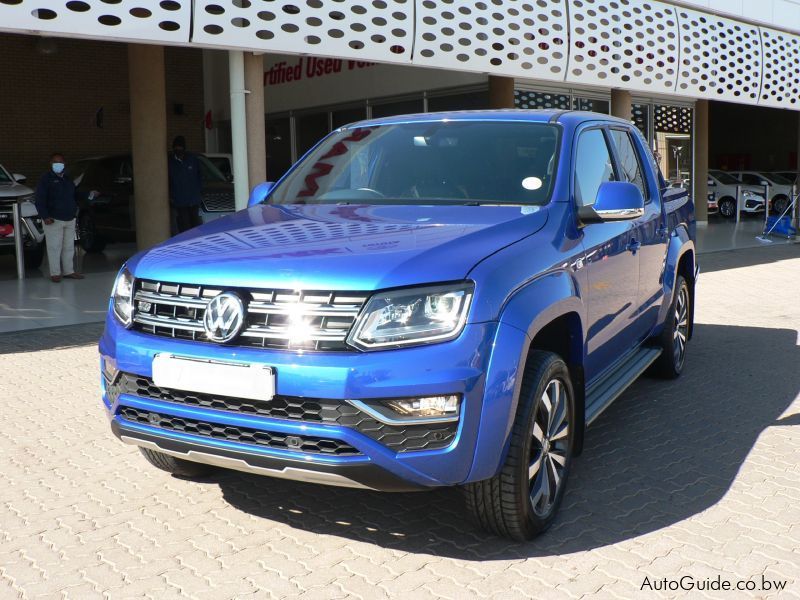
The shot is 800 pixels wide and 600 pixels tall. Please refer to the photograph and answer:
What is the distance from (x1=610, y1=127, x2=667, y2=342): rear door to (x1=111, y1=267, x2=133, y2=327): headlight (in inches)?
107

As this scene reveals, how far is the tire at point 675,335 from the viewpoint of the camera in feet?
20.1

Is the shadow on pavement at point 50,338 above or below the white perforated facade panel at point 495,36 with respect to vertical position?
below

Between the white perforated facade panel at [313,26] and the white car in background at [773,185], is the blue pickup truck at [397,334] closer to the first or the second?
the white perforated facade panel at [313,26]

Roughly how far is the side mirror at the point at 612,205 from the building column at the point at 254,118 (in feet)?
23.5

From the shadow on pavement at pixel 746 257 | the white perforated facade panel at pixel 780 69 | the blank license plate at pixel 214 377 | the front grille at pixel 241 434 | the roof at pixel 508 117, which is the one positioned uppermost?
the white perforated facade panel at pixel 780 69

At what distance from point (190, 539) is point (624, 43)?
535 inches

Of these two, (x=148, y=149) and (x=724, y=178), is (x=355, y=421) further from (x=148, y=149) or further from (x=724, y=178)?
(x=724, y=178)

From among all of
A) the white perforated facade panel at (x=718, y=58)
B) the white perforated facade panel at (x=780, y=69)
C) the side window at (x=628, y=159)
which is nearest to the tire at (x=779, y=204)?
the white perforated facade panel at (x=780, y=69)

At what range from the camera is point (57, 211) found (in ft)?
39.2

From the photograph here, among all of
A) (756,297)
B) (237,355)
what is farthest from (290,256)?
(756,297)

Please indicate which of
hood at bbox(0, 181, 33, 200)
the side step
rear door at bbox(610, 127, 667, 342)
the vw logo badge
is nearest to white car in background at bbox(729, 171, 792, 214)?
hood at bbox(0, 181, 33, 200)

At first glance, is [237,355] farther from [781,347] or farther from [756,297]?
[756,297]

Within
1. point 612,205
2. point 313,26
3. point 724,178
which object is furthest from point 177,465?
point 724,178

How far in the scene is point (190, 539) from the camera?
12.0 feet
